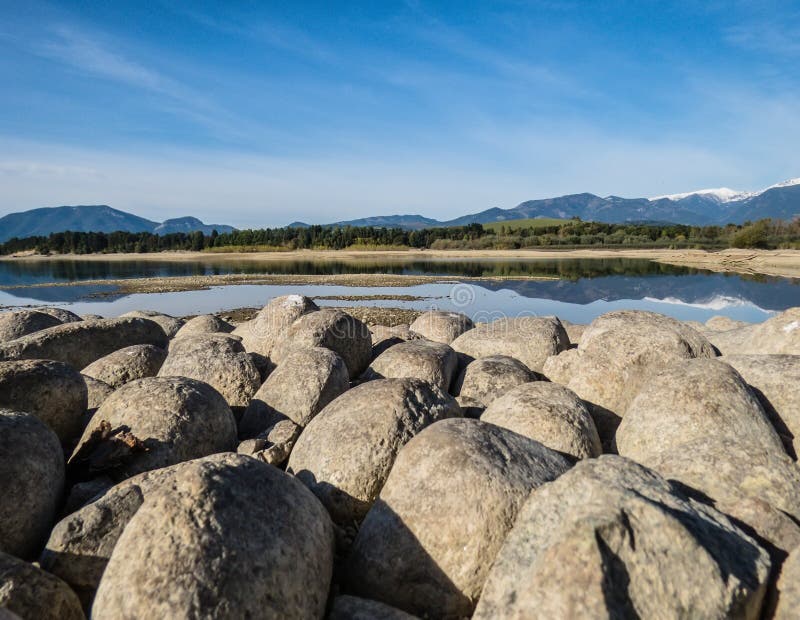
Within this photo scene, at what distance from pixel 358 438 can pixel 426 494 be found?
1.27 m

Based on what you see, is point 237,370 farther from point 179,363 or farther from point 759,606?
point 759,606

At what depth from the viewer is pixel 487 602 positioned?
367 cm

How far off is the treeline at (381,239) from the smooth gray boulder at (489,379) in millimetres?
91415

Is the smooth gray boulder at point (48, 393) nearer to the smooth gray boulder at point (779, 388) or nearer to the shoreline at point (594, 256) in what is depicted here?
the smooth gray boulder at point (779, 388)

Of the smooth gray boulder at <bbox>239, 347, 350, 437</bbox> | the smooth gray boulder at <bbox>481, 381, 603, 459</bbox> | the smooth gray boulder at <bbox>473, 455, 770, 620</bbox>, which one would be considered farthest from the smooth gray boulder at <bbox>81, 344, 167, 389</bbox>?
the smooth gray boulder at <bbox>473, 455, 770, 620</bbox>

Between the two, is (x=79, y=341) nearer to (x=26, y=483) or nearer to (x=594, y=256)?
(x=26, y=483)

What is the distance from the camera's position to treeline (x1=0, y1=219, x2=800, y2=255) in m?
100

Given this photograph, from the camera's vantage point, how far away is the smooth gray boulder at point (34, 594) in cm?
351

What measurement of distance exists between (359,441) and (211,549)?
2.33 m

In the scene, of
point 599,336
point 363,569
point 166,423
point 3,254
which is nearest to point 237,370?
point 166,423

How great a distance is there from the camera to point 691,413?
5.98m

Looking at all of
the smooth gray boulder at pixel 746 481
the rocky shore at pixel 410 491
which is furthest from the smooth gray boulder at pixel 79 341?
the smooth gray boulder at pixel 746 481

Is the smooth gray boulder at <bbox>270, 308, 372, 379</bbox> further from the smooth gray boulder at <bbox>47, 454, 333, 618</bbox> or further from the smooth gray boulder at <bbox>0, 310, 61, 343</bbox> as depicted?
the smooth gray boulder at <bbox>0, 310, 61, 343</bbox>

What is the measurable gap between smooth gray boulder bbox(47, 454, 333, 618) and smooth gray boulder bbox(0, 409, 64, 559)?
0.74 m
